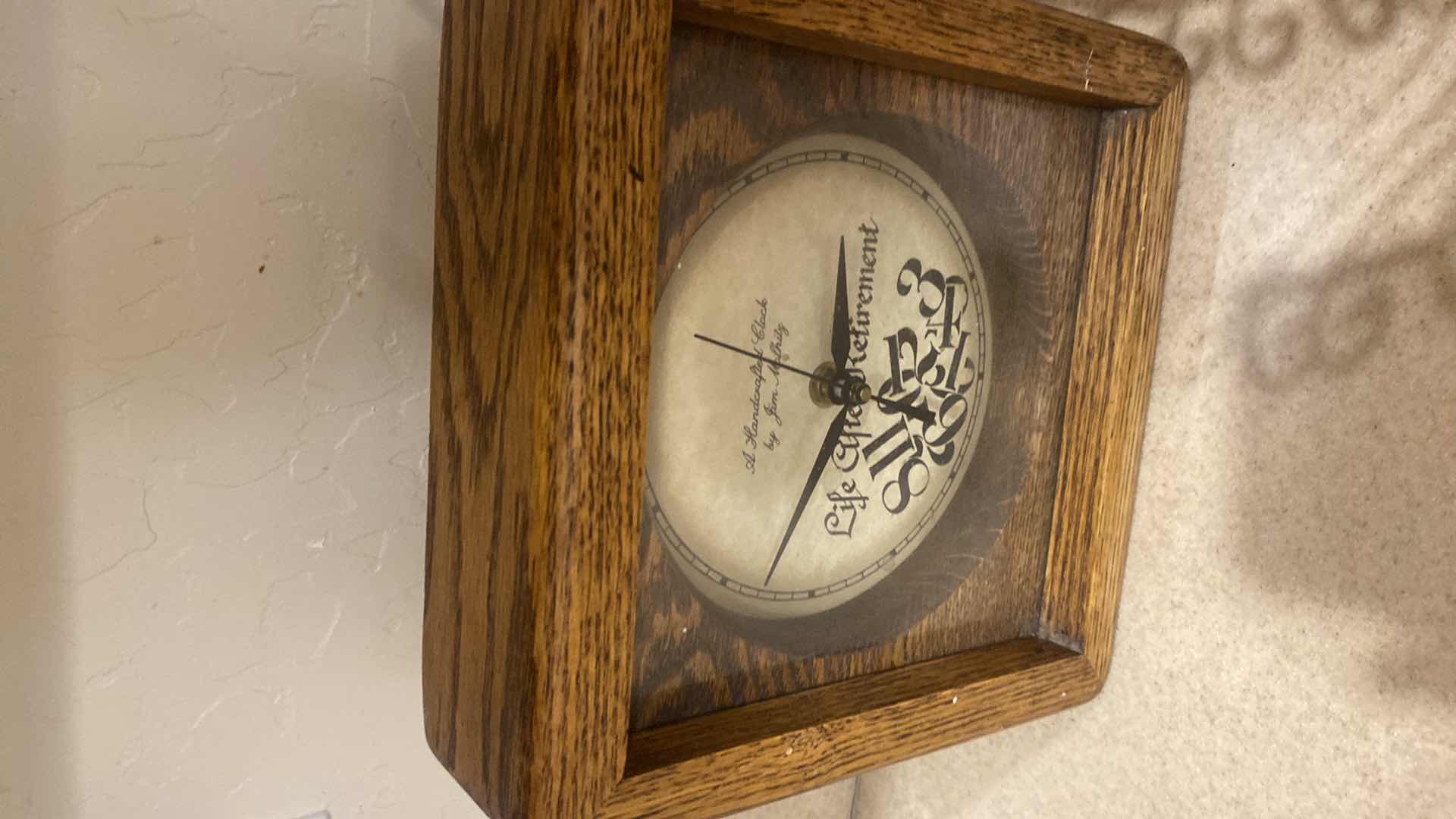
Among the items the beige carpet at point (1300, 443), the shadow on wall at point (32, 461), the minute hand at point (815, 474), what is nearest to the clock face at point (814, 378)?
the minute hand at point (815, 474)

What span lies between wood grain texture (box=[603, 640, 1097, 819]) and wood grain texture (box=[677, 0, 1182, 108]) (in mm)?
300

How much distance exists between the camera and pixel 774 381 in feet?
1.56

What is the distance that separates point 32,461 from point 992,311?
18.0 inches

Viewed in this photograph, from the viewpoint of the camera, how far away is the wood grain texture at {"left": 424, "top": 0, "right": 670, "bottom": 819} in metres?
0.38

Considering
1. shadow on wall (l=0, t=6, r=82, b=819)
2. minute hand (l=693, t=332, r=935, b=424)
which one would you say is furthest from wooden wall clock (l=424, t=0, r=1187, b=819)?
shadow on wall (l=0, t=6, r=82, b=819)

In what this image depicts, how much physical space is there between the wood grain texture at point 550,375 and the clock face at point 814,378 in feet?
0.16

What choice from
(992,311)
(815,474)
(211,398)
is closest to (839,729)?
(815,474)

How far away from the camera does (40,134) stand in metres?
0.43

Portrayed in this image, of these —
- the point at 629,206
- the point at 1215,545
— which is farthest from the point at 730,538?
the point at 1215,545

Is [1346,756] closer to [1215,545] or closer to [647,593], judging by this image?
[1215,545]

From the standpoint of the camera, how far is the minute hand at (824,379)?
0.46 metres

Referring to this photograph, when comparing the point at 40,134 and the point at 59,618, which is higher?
the point at 40,134

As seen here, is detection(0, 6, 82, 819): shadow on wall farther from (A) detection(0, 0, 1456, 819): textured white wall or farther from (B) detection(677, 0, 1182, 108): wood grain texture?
(B) detection(677, 0, 1182, 108): wood grain texture

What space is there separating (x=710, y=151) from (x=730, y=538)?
0.17m
